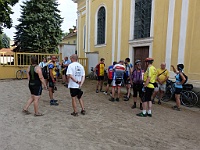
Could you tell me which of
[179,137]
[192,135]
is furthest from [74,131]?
[192,135]

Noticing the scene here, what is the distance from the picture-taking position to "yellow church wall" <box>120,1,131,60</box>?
10805 mm

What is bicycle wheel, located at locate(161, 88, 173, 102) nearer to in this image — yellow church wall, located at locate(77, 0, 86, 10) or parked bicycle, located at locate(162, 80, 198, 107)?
parked bicycle, located at locate(162, 80, 198, 107)

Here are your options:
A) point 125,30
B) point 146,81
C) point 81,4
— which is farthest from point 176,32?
point 81,4

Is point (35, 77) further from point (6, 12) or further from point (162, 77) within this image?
point (6, 12)

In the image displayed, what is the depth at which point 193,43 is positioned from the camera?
23.2 ft

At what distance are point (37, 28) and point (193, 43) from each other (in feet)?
64.9

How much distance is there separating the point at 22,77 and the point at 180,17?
11.1 meters

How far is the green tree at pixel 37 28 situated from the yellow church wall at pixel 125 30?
14.6m

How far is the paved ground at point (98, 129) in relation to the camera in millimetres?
3480

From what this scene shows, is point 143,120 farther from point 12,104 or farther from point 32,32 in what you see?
point 32,32

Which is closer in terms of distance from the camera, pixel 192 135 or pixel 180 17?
pixel 192 135

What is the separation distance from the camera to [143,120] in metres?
4.97

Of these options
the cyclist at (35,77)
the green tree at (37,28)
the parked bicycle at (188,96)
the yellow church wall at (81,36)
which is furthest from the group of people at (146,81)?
the green tree at (37,28)

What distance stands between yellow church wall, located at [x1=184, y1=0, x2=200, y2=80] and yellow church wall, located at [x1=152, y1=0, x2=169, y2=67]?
127cm
